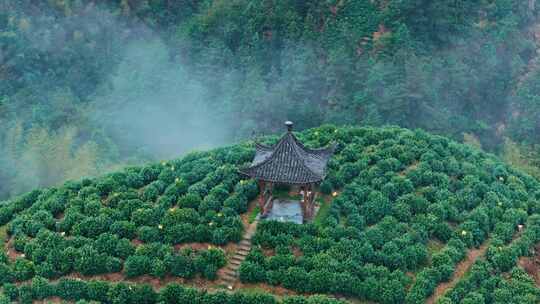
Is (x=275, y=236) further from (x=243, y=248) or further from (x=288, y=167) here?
(x=288, y=167)

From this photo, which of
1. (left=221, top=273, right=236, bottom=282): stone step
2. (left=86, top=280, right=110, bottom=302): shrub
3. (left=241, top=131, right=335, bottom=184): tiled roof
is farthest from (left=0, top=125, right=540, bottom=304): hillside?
(left=241, top=131, right=335, bottom=184): tiled roof

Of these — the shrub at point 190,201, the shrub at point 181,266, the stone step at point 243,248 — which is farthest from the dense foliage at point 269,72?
the shrub at point 181,266

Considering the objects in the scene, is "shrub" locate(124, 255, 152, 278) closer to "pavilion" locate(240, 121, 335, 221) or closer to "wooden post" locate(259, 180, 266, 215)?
"pavilion" locate(240, 121, 335, 221)

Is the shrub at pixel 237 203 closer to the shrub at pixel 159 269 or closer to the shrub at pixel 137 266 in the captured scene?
the shrub at pixel 159 269

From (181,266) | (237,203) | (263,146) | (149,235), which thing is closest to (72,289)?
(149,235)

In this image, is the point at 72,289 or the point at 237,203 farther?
the point at 237,203

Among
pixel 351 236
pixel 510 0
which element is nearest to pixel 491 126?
pixel 510 0
